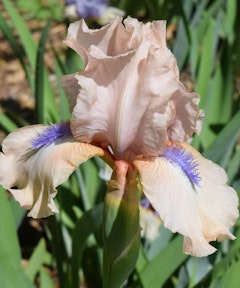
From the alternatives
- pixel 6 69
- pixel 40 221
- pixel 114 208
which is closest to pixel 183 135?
pixel 114 208

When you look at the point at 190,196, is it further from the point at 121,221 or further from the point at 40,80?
the point at 40,80

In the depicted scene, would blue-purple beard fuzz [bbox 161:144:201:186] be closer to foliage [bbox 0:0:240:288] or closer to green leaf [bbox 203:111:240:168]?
foliage [bbox 0:0:240:288]

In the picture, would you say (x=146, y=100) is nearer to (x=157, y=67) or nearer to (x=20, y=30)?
(x=157, y=67)

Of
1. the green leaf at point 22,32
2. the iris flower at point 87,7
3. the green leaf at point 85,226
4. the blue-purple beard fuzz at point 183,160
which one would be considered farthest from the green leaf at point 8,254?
the iris flower at point 87,7

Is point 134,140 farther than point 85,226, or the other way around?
point 85,226

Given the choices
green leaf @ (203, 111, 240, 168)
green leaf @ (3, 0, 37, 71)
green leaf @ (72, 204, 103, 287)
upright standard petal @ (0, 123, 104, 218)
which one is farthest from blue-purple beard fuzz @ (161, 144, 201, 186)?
green leaf @ (3, 0, 37, 71)

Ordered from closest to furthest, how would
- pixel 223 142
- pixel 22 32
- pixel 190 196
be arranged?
pixel 190 196
pixel 223 142
pixel 22 32

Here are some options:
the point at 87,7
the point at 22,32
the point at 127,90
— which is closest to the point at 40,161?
the point at 127,90
